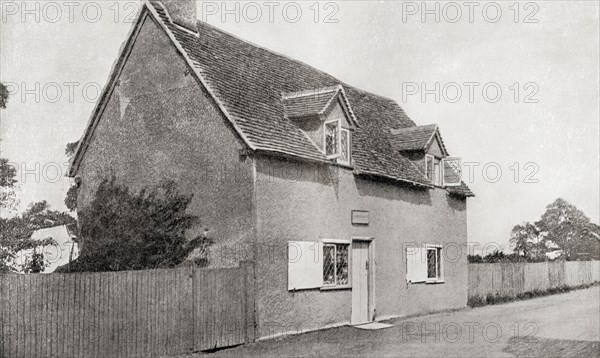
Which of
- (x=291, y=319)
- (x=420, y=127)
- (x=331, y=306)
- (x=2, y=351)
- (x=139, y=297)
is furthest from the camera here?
(x=420, y=127)

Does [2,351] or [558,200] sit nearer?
[2,351]

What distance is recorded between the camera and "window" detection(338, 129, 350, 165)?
18.6 m

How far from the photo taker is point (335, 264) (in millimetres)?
17938

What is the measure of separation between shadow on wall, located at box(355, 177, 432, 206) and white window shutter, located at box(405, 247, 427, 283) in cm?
170

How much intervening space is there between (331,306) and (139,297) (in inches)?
262

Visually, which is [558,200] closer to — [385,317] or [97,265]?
[385,317]

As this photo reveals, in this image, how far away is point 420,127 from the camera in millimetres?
24172

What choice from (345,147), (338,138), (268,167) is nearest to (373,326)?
(345,147)

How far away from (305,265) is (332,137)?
13.8 feet

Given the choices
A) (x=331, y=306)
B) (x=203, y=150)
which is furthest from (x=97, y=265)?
(x=331, y=306)

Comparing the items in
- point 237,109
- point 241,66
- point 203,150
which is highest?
point 241,66

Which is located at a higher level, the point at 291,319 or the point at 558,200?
the point at 558,200

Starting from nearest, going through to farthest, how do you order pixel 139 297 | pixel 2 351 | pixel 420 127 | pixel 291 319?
pixel 2 351
pixel 139 297
pixel 291 319
pixel 420 127

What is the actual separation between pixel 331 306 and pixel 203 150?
18.4 feet
